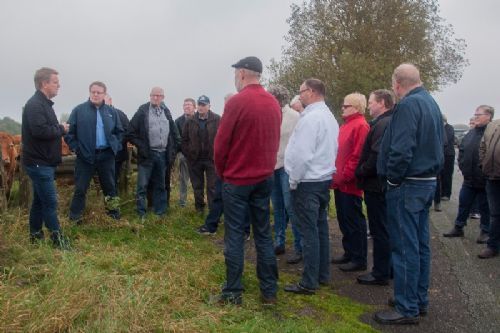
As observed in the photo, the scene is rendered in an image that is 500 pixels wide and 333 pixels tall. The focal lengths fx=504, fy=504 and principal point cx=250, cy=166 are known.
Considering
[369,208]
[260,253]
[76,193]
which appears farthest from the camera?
[76,193]

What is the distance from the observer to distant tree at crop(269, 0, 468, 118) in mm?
26031

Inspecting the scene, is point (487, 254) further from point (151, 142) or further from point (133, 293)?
point (151, 142)

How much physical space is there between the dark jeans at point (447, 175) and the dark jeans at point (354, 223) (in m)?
5.48

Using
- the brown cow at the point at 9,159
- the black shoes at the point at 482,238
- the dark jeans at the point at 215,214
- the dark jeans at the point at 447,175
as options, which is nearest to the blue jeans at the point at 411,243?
the black shoes at the point at 482,238

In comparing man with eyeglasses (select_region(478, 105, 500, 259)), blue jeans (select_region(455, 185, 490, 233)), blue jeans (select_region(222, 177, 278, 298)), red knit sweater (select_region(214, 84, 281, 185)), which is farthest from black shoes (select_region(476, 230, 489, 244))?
red knit sweater (select_region(214, 84, 281, 185))

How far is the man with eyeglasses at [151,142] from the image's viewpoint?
7.87 meters

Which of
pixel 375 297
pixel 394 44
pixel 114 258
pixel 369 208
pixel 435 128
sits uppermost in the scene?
pixel 394 44

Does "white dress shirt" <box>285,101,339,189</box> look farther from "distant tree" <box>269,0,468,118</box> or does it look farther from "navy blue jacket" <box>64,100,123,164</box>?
"distant tree" <box>269,0,468,118</box>

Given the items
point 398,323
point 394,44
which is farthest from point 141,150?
point 394,44

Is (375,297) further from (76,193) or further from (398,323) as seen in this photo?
(76,193)

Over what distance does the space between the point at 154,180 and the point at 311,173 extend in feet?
12.6

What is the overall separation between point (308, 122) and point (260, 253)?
4.43 ft

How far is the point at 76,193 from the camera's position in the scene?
23.2 feet

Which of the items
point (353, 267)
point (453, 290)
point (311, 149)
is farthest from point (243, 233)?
point (453, 290)
